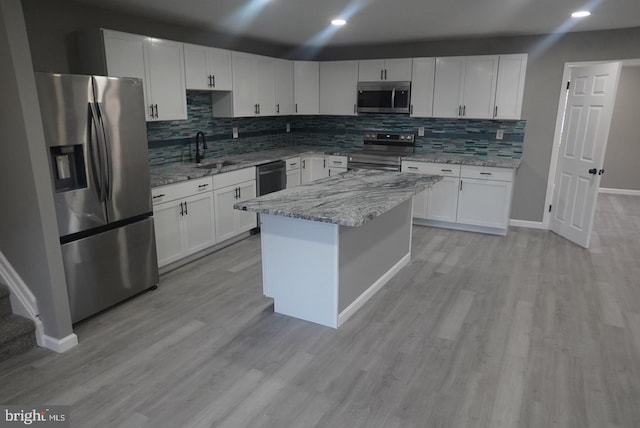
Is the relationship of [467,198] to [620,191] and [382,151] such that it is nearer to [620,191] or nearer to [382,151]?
[382,151]

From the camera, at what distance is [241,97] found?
5.04 metres

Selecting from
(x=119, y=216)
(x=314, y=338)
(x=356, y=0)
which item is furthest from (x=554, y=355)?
(x=119, y=216)

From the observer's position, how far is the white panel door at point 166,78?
3857 mm

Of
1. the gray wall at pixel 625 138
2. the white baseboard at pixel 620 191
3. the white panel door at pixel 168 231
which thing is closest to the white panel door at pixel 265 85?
the white panel door at pixel 168 231

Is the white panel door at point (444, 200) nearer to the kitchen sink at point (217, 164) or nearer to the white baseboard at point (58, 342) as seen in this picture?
the kitchen sink at point (217, 164)

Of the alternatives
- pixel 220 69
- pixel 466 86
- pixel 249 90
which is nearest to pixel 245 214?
pixel 249 90

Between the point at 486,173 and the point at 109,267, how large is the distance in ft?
13.5

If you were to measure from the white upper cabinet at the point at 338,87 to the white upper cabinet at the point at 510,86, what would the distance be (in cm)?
184

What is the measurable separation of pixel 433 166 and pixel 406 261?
5.27ft

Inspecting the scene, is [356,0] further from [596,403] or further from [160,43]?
[596,403]

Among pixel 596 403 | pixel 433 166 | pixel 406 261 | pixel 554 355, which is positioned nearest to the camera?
pixel 596 403

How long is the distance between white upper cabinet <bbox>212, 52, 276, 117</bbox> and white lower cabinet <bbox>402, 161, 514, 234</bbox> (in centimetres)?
197

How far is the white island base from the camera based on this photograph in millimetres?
2936

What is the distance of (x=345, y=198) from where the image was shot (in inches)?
120
